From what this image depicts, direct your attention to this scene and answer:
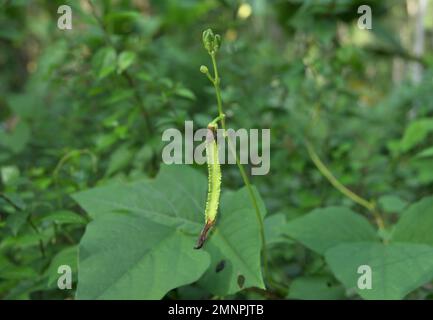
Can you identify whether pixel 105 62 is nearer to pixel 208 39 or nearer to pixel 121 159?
pixel 121 159

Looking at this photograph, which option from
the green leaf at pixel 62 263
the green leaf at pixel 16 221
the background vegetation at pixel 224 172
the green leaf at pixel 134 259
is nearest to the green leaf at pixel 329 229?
the background vegetation at pixel 224 172

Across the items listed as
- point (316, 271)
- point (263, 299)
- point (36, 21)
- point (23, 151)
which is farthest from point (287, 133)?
point (36, 21)

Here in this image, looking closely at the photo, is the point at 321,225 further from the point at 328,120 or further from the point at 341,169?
the point at 328,120

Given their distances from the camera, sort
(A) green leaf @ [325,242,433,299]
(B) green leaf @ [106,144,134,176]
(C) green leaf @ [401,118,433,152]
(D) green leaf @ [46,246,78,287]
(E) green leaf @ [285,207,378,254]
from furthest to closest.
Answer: (C) green leaf @ [401,118,433,152]
(B) green leaf @ [106,144,134,176]
(E) green leaf @ [285,207,378,254]
(D) green leaf @ [46,246,78,287]
(A) green leaf @ [325,242,433,299]

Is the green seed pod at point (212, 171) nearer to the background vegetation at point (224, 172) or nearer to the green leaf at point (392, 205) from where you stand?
the background vegetation at point (224, 172)

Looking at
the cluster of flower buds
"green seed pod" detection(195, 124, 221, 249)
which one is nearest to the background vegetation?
"green seed pod" detection(195, 124, 221, 249)

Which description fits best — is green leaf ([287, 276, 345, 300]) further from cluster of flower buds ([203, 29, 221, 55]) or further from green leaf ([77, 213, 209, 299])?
cluster of flower buds ([203, 29, 221, 55])
